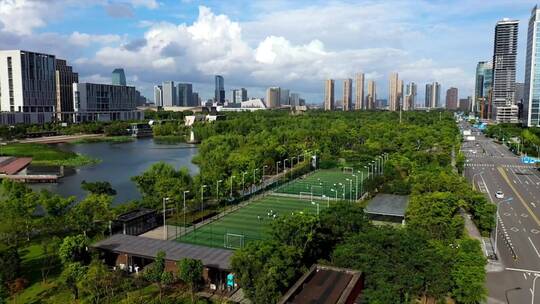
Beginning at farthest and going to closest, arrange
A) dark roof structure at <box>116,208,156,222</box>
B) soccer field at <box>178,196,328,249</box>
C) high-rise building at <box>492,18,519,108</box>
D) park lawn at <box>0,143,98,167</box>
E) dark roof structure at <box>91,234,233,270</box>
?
high-rise building at <box>492,18,519,108</box> → park lawn at <box>0,143,98,167</box> → dark roof structure at <box>116,208,156,222</box> → soccer field at <box>178,196,328,249</box> → dark roof structure at <box>91,234,233,270</box>

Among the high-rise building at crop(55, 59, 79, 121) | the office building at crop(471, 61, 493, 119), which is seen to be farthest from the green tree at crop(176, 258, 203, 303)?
the office building at crop(471, 61, 493, 119)

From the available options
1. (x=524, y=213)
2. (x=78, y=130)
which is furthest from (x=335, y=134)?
(x=78, y=130)

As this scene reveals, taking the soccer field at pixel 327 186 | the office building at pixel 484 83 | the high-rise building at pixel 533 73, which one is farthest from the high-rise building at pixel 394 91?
the soccer field at pixel 327 186

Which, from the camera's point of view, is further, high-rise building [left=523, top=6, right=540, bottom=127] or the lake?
high-rise building [left=523, top=6, right=540, bottom=127]

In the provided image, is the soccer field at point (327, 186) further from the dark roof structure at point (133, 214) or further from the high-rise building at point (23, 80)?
the high-rise building at point (23, 80)

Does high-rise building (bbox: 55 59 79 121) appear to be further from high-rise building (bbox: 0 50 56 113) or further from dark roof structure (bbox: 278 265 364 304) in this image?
dark roof structure (bbox: 278 265 364 304)

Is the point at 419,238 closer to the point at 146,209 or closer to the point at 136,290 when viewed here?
the point at 136,290
